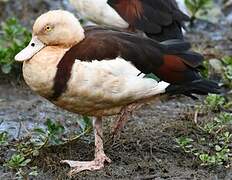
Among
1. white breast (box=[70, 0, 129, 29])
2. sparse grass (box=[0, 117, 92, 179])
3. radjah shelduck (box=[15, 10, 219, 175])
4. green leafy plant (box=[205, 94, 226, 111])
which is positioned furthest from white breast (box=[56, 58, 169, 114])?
white breast (box=[70, 0, 129, 29])

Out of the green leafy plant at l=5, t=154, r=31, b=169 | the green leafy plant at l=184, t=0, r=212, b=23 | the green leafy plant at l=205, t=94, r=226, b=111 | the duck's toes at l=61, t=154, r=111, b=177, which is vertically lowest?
the green leafy plant at l=184, t=0, r=212, b=23

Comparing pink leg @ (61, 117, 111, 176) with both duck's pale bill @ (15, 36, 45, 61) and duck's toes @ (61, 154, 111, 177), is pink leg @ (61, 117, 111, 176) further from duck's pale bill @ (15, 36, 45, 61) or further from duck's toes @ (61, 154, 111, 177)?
duck's pale bill @ (15, 36, 45, 61)

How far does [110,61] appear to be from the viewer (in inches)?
199

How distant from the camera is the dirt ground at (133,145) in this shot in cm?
521

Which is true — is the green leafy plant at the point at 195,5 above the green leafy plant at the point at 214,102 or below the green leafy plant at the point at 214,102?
below

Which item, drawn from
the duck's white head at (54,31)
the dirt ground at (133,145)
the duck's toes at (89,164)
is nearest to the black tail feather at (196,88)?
the dirt ground at (133,145)

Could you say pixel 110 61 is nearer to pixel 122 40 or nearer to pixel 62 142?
pixel 122 40

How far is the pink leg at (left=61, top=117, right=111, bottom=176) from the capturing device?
5215 mm

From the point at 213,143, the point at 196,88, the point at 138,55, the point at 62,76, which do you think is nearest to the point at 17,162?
the point at 62,76

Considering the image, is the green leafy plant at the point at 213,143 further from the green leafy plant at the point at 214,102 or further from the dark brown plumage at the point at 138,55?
the dark brown plumage at the point at 138,55

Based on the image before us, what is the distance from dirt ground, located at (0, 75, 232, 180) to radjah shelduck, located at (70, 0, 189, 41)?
0.62 meters

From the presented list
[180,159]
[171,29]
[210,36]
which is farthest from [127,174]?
[210,36]

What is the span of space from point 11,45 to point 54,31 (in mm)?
2312

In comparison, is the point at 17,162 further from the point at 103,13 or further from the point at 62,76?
the point at 103,13
